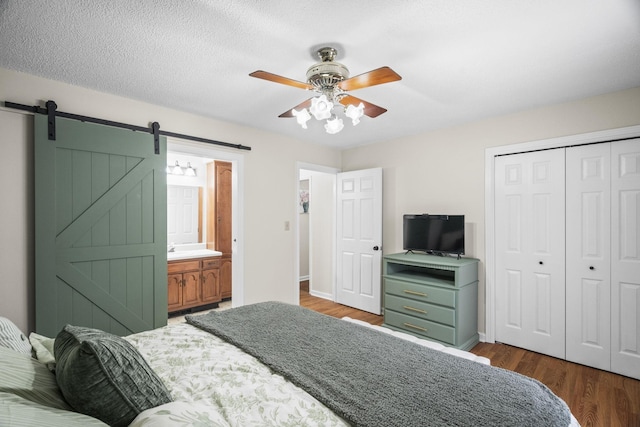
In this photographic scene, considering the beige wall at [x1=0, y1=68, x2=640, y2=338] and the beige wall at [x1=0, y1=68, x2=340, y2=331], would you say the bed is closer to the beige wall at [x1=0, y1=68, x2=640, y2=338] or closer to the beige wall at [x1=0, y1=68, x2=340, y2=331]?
the beige wall at [x1=0, y1=68, x2=340, y2=331]

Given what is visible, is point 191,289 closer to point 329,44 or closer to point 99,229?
point 99,229

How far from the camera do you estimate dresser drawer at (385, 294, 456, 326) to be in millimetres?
3098

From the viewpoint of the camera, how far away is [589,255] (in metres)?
2.79

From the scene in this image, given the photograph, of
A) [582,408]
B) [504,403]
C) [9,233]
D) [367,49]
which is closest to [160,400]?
[504,403]

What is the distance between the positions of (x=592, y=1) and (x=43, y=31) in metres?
2.96

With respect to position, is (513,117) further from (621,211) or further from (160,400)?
(160,400)

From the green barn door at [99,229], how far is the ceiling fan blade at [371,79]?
199 cm

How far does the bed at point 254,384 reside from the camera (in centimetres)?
90

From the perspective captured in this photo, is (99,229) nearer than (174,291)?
Yes

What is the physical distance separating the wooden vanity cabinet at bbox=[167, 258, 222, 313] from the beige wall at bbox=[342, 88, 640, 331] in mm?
2518

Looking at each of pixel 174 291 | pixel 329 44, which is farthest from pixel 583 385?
pixel 174 291

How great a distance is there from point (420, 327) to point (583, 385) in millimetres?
1355

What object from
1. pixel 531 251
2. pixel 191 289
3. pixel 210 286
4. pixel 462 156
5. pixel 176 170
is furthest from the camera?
pixel 176 170

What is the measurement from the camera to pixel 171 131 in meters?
3.05
